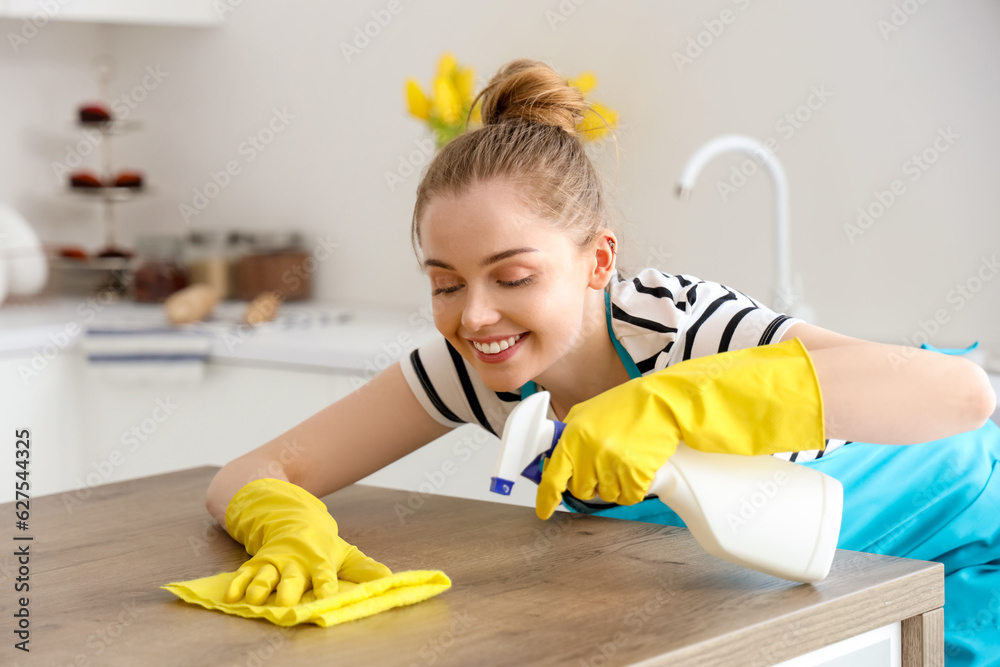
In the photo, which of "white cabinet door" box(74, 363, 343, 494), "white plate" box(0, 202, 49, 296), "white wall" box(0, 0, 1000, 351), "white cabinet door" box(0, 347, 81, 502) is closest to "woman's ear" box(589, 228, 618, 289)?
"white wall" box(0, 0, 1000, 351)

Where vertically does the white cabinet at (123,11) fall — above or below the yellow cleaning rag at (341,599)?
above

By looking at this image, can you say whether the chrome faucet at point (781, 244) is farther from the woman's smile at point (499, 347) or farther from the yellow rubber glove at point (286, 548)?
the yellow rubber glove at point (286, 548)

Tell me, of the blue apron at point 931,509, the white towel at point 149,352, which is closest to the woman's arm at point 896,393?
the blue apron at point 931,509

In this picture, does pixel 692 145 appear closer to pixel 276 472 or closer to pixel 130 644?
pixel 276 472

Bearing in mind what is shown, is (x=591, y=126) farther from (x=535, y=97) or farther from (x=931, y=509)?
(x=931, y=509)

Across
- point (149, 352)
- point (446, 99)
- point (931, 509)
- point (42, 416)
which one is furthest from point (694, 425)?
point (42, 416)

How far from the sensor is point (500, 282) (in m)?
0.91

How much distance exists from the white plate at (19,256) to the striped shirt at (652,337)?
65.1 inches

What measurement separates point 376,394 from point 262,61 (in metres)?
1.81

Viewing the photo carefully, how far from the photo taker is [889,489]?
1.02 m

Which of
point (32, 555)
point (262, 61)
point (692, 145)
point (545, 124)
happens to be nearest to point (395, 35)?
point (262, 61)

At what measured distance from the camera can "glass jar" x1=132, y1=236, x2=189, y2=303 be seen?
8.67 feet

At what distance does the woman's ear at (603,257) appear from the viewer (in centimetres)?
102

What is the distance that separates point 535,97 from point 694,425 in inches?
19.0
